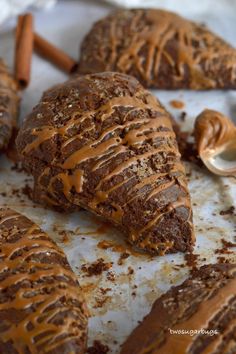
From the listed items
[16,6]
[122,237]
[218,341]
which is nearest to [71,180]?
[122,237]

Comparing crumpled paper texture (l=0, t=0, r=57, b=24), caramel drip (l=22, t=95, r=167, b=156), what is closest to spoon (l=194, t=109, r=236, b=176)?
caramel drip (l=22, t=95, r=167, b=156)

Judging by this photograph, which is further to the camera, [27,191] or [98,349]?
[27,191]

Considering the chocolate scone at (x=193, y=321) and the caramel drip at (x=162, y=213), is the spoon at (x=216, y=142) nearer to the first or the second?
the caramel drip at (x=162, y=213)

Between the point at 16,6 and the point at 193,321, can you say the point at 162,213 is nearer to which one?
the point at 193,321

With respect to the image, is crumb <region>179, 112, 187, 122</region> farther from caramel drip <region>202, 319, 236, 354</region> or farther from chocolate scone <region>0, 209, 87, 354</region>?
caramel drip <region>202, 319, 236, 354</region>

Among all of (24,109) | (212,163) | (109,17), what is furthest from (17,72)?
(212,163)

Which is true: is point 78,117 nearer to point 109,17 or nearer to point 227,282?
point 227,282
